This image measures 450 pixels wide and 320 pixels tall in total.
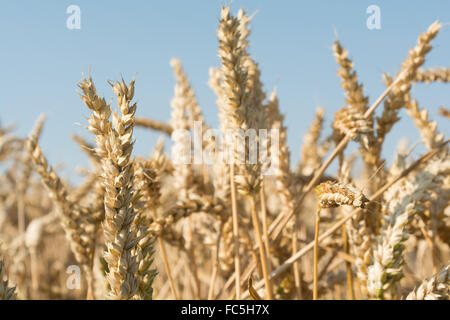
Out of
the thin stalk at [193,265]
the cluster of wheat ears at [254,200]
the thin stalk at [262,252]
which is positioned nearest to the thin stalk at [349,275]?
the cluster of wheat ears at [254,200]

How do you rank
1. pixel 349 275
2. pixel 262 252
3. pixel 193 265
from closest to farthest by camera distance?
pixel 262 252
pixel 349 275
pixel 193 265

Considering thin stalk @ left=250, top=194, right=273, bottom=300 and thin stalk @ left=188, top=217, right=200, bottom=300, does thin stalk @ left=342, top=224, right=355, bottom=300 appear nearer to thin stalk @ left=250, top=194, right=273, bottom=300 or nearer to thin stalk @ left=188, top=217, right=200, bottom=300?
thin stalk @ left=250, top=194, right=273, bottom=300

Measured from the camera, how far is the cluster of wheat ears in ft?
2.70

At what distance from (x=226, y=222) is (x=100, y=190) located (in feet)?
1.53

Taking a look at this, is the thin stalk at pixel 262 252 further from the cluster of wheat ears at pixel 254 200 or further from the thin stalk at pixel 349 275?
the thin stalk at pixel 349 275

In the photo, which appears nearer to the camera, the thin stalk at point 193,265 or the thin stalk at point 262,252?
the thin stalk at point 262,252

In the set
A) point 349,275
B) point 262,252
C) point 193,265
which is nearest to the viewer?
point 262,252

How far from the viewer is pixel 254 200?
3.81 ft

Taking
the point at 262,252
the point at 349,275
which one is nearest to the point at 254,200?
the point at 262,252

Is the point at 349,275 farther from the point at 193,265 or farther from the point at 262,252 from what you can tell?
the point at 193,265

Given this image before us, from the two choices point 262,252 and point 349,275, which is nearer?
point 262,252

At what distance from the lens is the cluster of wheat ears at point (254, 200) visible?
0.82 m

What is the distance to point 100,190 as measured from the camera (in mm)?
1372

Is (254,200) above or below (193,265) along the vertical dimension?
above
